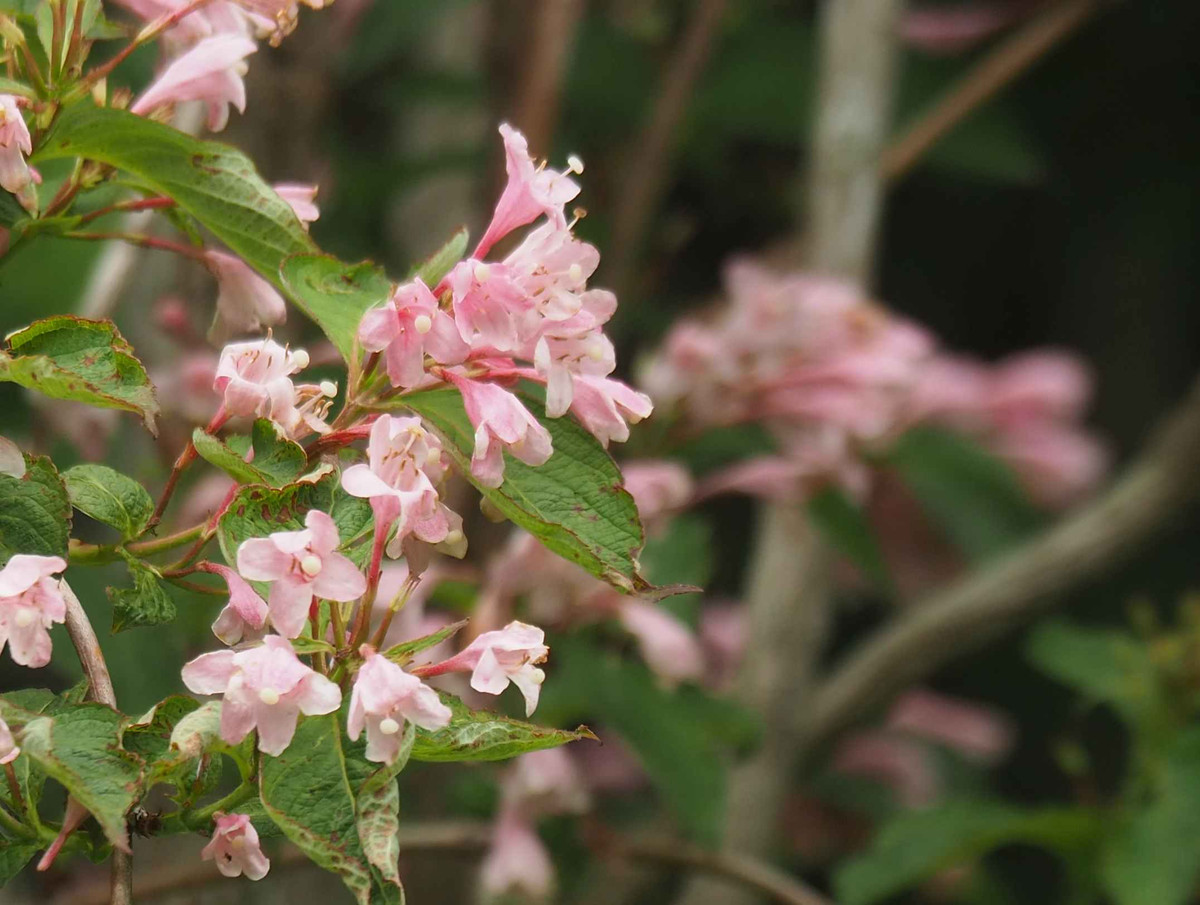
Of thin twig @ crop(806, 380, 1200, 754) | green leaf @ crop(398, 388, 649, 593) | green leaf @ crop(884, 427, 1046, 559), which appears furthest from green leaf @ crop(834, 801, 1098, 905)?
green leaf @ crop(398, 388, 649, 593)

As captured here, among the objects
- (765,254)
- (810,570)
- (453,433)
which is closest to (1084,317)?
(765,254)

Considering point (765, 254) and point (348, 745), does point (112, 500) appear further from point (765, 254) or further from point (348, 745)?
point (765, 254)

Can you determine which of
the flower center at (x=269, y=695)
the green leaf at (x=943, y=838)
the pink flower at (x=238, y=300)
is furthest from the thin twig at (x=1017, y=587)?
the flower center at (x=269, y=695)

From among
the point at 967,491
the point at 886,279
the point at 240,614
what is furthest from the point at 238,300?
the point at 886,279

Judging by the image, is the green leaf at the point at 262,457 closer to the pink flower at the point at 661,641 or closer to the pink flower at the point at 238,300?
the pink flower at the point at 238,300

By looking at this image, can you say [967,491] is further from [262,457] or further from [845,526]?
[262,457]

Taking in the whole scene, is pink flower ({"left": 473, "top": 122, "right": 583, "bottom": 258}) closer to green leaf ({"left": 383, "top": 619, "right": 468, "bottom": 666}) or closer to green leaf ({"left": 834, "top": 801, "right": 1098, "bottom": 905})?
green leaf ({"left": 383, "top": 619, "right": 468, "bottom": 666})
